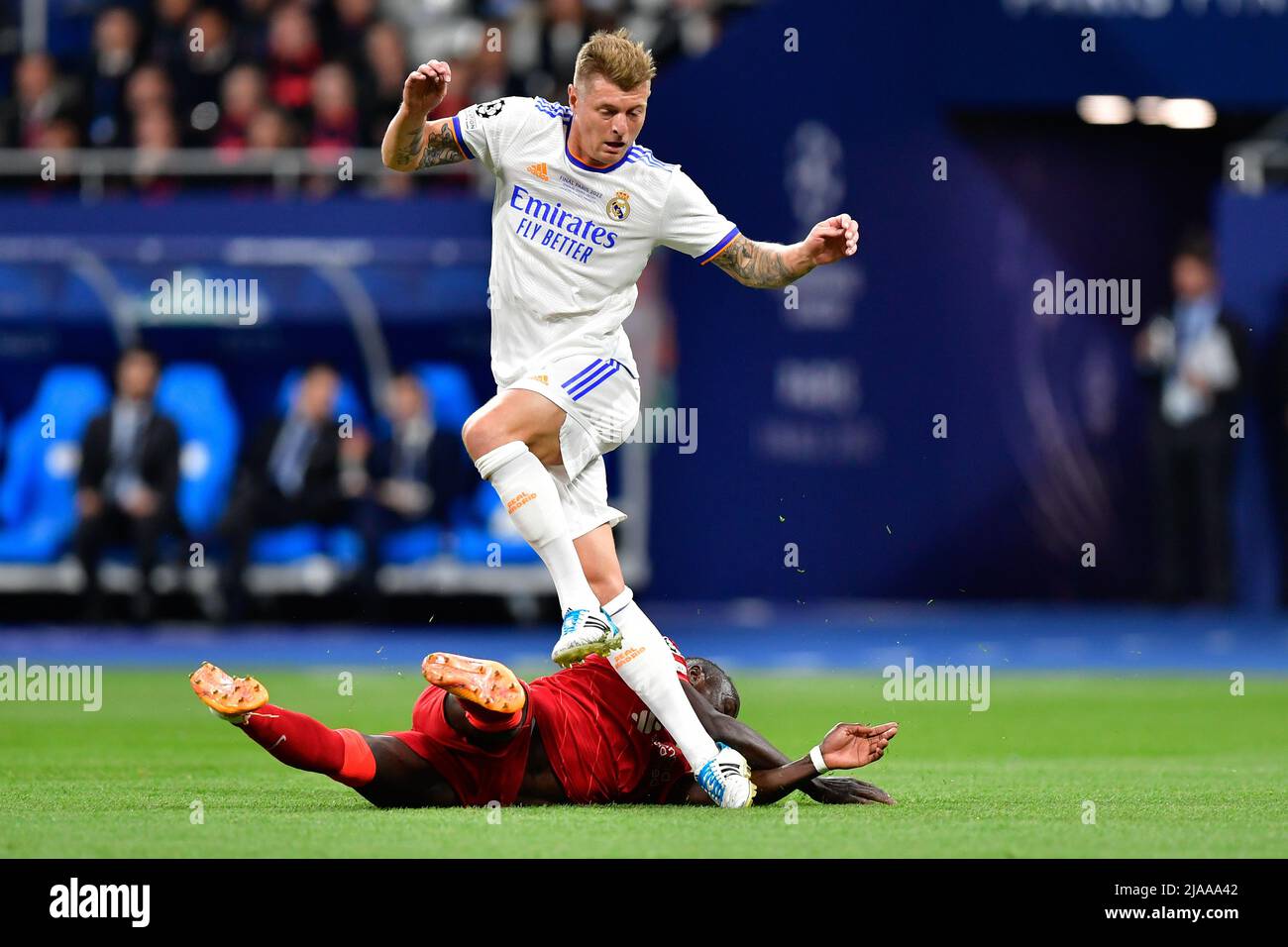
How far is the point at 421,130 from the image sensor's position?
757 centimetres

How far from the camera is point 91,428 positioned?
17562mm

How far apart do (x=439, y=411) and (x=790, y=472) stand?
3.37 metres

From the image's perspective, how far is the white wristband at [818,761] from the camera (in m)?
7.01

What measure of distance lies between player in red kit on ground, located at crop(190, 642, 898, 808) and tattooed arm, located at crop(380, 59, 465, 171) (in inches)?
81.1

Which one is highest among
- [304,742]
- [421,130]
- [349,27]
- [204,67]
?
[349,27]

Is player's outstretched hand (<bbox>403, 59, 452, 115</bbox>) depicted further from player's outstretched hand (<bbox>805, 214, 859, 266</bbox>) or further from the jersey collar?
player's outstretched hand (<bbox>805, 214, 859, 266</bbox>)

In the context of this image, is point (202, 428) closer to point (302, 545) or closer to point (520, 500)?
point (302, 545)

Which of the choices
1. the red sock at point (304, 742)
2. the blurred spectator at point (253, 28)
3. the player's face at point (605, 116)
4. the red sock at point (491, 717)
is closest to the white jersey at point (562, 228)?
the player's face at point (605, 116)

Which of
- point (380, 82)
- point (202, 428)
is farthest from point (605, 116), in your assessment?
point (380, 82)

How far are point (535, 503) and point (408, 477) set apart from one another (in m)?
10.1

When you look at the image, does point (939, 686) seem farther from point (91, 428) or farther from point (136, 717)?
point (91, 428)

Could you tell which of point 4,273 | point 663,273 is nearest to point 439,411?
point 663,273

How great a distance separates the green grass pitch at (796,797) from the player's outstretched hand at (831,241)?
2.09 m

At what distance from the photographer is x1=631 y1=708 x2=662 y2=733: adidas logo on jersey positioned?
741 centimetres
